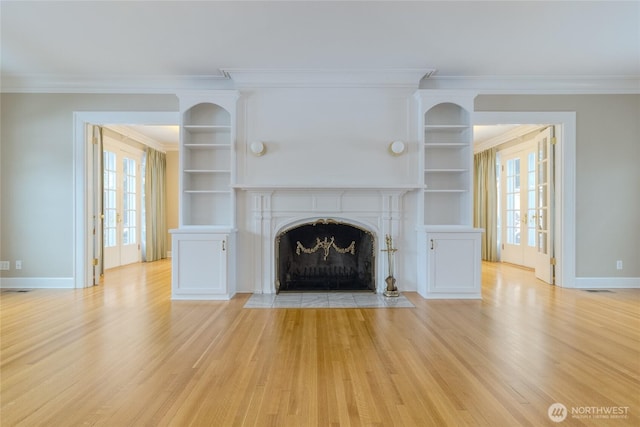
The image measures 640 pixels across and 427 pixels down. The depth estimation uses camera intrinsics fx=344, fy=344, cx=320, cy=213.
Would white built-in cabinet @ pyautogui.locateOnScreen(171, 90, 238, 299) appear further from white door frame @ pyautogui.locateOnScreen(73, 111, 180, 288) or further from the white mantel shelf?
white door frame @ pyautogui.locateOnScreen(73, 111, 180, 288)

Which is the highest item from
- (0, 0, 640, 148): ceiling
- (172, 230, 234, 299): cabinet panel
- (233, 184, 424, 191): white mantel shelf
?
(0, 0, 640, 148): ceiling

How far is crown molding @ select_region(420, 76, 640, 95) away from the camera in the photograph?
436 centimetres

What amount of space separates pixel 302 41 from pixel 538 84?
315 cm

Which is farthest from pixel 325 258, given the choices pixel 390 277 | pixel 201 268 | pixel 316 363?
pixel 316 363

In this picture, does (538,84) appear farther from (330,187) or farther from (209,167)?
(209,167)

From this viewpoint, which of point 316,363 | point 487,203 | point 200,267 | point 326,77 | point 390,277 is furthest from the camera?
point 487,203

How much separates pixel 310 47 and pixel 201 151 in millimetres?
1889

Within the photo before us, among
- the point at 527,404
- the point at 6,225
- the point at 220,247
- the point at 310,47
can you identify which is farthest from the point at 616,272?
the point at 6,225

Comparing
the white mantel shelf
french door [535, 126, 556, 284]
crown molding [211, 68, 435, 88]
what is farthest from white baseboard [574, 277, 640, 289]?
crown molding [211, 68, 435, 88]

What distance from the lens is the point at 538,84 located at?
4.43 metres

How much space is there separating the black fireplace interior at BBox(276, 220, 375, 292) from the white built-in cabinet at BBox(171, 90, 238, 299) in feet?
2.50

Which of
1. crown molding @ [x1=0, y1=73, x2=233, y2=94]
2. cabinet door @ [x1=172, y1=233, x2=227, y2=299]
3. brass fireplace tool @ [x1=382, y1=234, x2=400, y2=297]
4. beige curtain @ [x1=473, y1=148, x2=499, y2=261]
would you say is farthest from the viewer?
beige curtain @ [x1=473, y1=148, x2=499, y2=261]

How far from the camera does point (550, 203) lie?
4727 mm

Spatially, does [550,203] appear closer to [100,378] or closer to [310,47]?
[310,47]
